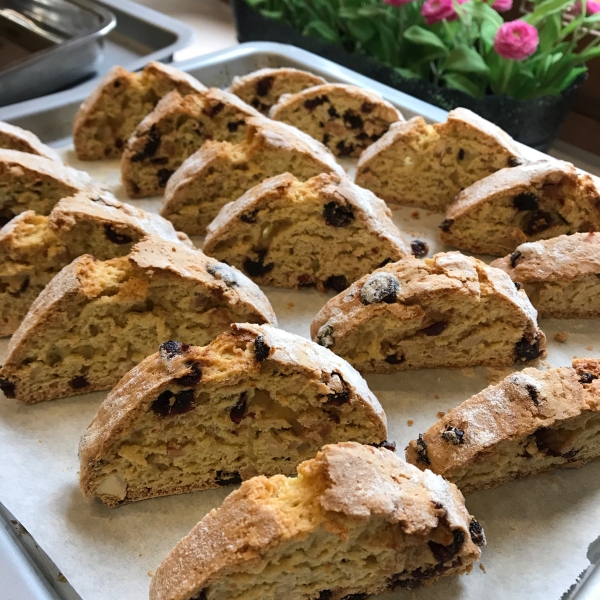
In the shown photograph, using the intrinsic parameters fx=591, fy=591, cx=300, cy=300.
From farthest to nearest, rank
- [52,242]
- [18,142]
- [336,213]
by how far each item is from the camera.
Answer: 1. [18,142]
2. [336,213]
3. [52,242]

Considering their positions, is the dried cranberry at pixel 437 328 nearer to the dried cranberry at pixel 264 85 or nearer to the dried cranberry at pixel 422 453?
the dried cranberry at pixel 422 453

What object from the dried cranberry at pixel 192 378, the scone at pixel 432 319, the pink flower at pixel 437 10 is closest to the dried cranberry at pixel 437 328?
the scone at pixel 432 319

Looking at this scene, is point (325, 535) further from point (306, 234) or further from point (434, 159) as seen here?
point (434, 159)

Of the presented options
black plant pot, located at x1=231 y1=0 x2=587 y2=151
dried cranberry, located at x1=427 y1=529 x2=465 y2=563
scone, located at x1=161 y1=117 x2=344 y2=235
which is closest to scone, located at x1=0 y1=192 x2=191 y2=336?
scone, located at x1=161 y1=117 x2=344 y2=235

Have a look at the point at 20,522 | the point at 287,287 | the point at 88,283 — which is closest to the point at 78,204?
the point at 88,283

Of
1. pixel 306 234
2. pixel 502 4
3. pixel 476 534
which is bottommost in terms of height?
pixel 476 534

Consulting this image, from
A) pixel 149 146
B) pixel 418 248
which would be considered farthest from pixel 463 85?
pixel 149 146
